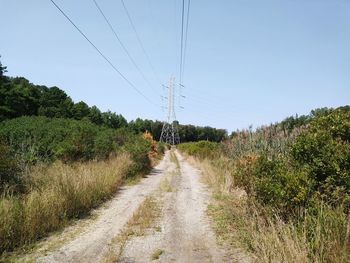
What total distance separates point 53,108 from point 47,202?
6379 cm

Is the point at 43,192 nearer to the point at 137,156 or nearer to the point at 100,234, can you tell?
the point at 100,234

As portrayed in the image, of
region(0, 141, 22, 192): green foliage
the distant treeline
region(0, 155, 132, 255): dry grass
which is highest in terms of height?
the distant treeline

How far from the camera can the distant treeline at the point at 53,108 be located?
58.5 meters

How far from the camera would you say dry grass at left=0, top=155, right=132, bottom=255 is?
8227mm

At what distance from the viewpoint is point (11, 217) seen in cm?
827

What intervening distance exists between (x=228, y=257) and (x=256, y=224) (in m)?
1.41

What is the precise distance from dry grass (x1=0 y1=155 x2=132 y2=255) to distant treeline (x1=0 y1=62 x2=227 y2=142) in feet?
72.2

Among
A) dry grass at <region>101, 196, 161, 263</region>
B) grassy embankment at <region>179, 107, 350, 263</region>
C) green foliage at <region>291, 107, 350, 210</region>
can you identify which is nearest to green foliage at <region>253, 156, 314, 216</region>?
grassy embankment at <region>179, 107, 350, 263</region>

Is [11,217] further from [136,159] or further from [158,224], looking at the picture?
[136,159]

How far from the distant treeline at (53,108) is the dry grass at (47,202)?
2201 cm

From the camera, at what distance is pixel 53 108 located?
7031cm

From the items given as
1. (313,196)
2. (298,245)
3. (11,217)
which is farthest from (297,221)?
(11,217)

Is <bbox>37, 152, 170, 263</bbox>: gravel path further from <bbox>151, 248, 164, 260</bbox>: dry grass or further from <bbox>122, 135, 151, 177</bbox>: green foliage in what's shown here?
<bbox>122, 135, 151, 177</bbox>: green foliage

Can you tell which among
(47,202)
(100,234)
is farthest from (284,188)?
(47,202)
